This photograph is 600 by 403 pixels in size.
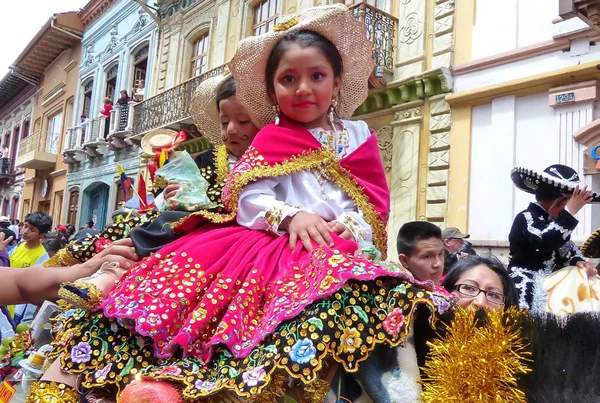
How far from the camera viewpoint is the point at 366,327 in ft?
4.25

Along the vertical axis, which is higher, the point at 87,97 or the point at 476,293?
the point at 87,97

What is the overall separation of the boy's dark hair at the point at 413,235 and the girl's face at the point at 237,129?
1.59 metres

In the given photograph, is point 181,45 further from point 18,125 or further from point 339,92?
point 18,125

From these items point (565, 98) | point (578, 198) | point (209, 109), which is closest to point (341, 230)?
point (209, 109)

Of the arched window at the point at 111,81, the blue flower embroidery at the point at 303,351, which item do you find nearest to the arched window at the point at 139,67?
the arched window at the point at 111,81

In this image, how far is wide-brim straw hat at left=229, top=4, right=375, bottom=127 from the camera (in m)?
2.07

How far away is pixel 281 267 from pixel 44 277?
2.97 ft

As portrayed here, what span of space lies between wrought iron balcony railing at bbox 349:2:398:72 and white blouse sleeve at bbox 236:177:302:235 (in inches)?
315

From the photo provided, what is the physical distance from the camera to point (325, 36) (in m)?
2.07

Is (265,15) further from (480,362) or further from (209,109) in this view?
(480,362)

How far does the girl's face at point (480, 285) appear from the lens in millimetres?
2152

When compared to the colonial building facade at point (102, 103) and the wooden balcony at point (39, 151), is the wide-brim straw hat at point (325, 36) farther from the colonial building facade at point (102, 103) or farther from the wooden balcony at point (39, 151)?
the wooden balcony at point (39, 151)

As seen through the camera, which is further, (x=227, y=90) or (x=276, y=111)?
(x=227, y=90)

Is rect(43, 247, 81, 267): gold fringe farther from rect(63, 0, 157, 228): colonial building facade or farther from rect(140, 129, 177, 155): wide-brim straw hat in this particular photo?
rect(63, 0, 157, 228): colonial building facade
